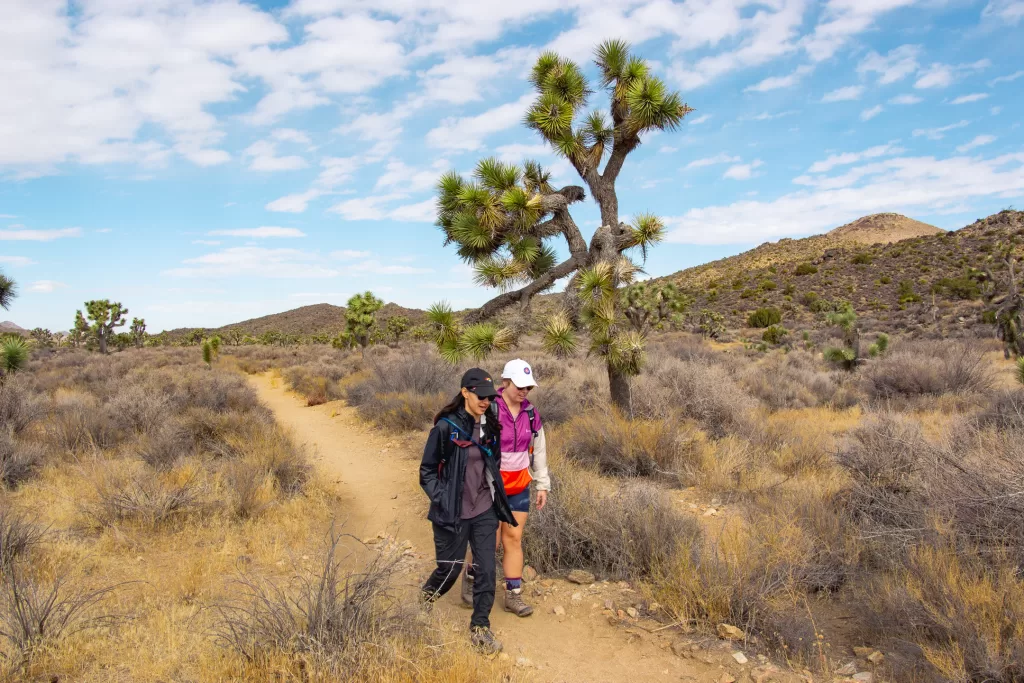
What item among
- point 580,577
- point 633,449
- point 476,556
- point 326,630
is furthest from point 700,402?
point 326,630

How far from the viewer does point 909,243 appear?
160 ft

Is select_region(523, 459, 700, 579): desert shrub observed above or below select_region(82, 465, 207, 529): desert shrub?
below

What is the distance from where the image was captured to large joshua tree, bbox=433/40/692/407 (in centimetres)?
796

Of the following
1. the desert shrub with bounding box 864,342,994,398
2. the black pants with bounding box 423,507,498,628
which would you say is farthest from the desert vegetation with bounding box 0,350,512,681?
the desert shrub with bounding box 864,342,994,398

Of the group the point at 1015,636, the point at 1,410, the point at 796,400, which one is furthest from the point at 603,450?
the point at 1,410

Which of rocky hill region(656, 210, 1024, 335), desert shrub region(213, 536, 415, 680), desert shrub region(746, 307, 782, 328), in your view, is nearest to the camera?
desert shrub region(213, 536, 415, 680)

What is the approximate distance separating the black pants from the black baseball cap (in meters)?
0.87

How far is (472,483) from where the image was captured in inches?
153

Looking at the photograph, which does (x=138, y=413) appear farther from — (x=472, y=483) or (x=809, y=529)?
(x=809, y=529)

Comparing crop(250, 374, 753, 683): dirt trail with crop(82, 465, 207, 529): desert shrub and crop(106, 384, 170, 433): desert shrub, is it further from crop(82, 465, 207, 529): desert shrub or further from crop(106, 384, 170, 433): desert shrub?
crop(106, 384, 170, 433): desert shrub

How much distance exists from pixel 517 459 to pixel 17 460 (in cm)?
696

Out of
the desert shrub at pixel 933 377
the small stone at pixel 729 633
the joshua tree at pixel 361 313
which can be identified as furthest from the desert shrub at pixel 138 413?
the joshua tree at pixel 361 313

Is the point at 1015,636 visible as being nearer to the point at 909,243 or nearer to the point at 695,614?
the point at 695,614

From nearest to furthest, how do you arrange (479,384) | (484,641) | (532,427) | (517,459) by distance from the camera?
(484,641)
(479,384)
(517,459)
(532,427)
